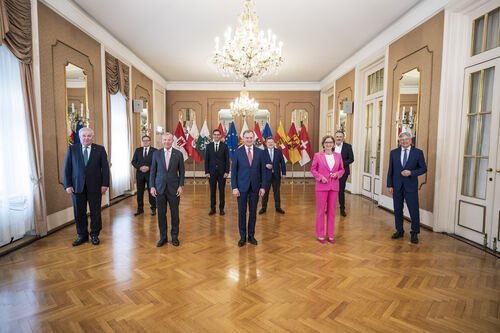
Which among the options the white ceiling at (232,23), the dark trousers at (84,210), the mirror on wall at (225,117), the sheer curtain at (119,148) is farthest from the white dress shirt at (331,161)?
the mirror on wall at (225,117)

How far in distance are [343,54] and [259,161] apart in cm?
529

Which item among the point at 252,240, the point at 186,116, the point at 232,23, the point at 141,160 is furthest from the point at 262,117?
the point at 252,240

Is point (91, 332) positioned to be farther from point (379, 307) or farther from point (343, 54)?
point (343, 54)

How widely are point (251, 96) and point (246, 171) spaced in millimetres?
7780

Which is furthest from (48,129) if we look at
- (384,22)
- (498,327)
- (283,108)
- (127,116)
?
(283,108)

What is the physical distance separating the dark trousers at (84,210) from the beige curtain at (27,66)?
0.61 metres

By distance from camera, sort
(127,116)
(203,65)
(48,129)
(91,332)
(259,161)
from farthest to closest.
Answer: (203,65) < (127,116) < (48,129) < (259,161) < (91,332)

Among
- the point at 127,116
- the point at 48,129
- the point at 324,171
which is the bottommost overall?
the point at 324,171

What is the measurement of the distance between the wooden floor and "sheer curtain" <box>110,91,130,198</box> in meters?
2.38

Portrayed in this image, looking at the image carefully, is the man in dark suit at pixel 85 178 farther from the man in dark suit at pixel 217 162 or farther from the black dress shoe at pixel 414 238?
the black dress shoe at pixel 414 238

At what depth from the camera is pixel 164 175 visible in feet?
11.6

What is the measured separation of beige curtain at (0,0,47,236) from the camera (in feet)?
10.9

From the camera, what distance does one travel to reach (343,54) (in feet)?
23.9

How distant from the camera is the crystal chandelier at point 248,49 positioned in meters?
4.14
